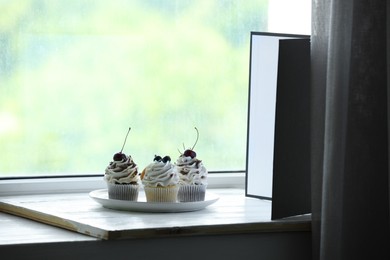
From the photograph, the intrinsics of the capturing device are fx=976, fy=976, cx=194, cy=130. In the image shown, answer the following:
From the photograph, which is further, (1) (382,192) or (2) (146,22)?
(2) (146,22)

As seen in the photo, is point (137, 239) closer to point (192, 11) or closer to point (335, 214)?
point (335, 214)

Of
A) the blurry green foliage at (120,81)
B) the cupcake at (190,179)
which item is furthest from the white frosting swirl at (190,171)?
the blurry green foliage at (120,81)

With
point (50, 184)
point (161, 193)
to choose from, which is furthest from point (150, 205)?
point (50, 184)

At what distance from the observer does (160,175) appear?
6.68ft

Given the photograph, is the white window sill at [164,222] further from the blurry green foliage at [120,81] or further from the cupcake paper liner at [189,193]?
the blurry green foliage at [120,81]

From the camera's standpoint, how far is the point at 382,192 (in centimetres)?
188

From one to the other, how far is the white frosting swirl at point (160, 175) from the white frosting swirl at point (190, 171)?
3cm

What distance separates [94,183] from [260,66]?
484 mm

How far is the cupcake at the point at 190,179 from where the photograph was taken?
2066 millimetres

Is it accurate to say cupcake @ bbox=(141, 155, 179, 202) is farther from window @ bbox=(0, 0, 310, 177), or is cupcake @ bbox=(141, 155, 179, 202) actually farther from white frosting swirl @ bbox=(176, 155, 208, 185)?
window @ bbox=(0, 0, 310, 177)

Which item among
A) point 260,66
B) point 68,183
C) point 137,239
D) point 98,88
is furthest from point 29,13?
point 137,239

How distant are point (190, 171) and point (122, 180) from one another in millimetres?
145

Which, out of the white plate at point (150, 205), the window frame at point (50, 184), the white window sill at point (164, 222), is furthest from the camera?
the window frame at point (50, 184)

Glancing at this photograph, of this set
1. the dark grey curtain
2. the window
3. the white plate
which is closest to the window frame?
the window
